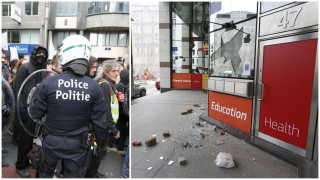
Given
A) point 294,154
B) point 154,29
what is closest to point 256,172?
point 294,154

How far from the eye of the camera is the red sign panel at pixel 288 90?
3.76 m

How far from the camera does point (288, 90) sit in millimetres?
4102

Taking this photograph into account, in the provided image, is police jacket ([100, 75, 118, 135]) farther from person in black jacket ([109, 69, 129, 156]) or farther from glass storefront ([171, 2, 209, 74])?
glass storefront ([171, 2, 209, 74])

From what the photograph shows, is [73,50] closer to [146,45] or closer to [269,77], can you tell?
[269,77]

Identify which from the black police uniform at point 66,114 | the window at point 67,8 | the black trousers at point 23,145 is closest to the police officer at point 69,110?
the black police uniform at point 66,114

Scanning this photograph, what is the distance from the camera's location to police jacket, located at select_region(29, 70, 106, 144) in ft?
8.06

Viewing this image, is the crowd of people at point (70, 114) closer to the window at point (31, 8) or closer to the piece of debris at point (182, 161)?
the piece of debris at point (182, 161)

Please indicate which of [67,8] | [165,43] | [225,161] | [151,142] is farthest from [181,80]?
[67,8]

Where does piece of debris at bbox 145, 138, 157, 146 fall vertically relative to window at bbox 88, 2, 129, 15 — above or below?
below

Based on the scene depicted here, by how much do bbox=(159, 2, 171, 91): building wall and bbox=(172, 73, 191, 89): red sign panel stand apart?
0.33 m

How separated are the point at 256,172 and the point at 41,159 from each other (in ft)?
9.24

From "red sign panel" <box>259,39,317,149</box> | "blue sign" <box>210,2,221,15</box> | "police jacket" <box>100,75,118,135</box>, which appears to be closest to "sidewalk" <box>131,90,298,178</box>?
"red sign panel" <box>259,39,317,149</box>

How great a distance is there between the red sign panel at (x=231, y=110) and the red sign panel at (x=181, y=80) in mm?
9218

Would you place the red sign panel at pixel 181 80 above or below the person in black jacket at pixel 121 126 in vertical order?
above
